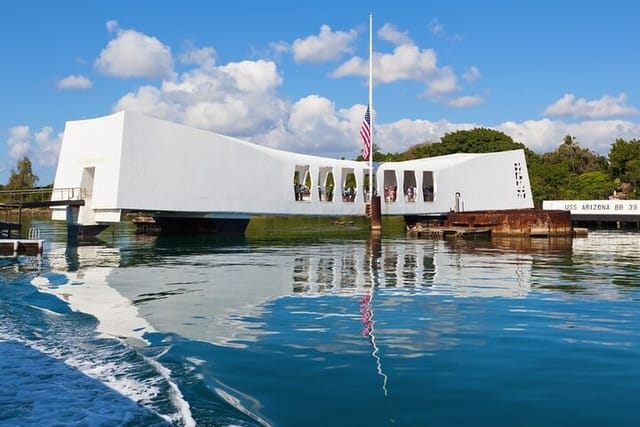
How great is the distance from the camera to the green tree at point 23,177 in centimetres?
9212

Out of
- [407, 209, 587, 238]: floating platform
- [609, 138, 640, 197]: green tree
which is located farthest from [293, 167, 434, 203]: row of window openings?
[609, 138, 640, 197]: green tree

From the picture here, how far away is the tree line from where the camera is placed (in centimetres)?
5984

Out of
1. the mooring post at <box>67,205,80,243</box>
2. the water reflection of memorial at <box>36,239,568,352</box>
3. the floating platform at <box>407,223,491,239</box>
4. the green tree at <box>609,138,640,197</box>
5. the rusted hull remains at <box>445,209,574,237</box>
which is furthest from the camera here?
the green tree at <box>609,138,640,197</box>

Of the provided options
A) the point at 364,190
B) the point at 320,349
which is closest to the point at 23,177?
the point at 364,190

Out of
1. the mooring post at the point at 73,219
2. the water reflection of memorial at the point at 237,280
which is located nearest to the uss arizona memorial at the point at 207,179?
the mooring post at the point at 73,219

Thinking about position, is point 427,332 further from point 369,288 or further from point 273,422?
point 369,288

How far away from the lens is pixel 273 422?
4.83 metres

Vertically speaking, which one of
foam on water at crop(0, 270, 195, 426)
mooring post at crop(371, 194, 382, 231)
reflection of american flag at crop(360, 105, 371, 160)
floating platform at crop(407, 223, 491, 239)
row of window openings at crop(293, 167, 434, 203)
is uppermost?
reflection of american flag at crop(360, 105, 371, 160)

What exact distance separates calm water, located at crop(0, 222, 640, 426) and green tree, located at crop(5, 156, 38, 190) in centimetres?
8485

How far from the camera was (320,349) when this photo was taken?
714 centimetres

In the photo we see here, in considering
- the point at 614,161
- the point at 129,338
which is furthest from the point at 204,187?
the point at 614,161

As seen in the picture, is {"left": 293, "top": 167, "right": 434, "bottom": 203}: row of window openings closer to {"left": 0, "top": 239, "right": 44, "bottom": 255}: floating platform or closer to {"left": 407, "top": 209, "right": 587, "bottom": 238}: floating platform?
{"left": 407, "top": 209, "right": 587, "bottom": 238}: floating platform

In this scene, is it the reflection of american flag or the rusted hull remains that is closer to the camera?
the rusted hull remains

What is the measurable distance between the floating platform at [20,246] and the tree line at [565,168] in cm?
4828
